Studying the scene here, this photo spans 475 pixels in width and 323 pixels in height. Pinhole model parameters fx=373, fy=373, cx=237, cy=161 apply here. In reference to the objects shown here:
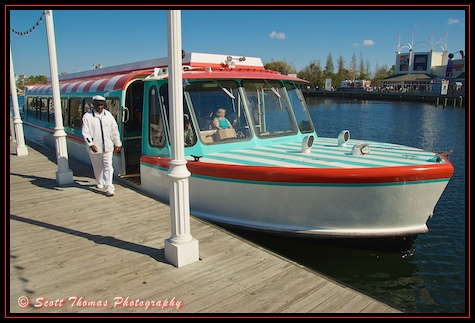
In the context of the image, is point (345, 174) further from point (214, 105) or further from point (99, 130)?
point (99, 130)

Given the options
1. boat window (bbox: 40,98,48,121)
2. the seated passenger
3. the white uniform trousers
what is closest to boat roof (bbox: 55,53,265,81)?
the seated passenger

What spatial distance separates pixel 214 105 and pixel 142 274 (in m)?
3.56

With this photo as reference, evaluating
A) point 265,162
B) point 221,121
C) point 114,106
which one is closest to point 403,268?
point 265,162

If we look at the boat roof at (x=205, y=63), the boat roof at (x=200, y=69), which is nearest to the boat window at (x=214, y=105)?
the boat roof at (x=200, y=69)

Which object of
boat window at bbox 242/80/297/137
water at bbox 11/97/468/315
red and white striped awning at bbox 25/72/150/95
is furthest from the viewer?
red and white striped awning at bbox 25/72/150/95

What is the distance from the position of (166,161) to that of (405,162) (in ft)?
12.9

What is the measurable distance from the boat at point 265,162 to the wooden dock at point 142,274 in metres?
0.79

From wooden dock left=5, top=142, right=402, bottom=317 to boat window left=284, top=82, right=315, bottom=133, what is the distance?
3.29 m

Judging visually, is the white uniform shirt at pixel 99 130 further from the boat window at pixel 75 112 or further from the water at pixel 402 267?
the boat window at pixel 75 112

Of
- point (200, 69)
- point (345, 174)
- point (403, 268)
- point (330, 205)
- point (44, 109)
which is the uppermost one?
point (200, 69)

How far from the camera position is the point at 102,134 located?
6.98 metres

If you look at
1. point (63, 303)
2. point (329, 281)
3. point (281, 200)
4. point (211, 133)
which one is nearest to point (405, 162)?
point (281, 200)

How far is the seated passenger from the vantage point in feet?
22.5
